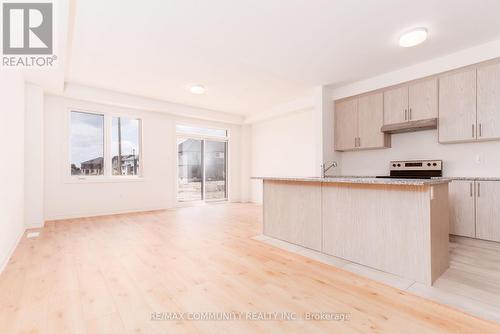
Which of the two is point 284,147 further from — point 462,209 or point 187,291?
point 187,291

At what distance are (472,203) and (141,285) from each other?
4306 millimetres

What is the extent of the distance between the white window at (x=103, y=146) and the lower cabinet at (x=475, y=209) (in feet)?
21.0

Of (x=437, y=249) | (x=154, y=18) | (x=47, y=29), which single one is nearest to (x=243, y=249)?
(x=437, y=249)

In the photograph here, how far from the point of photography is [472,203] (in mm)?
3400

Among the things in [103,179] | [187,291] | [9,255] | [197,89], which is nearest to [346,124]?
[197,89]

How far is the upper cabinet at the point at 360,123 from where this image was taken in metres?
4.50

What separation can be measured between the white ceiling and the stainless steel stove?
A: 5.43 ft

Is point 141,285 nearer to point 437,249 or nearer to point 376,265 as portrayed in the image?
point 376,265

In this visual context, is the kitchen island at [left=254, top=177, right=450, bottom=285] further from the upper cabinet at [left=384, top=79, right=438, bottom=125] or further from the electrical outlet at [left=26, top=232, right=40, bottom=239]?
the electrical outlet at [left=26, top=232, right=40, bottom=239]

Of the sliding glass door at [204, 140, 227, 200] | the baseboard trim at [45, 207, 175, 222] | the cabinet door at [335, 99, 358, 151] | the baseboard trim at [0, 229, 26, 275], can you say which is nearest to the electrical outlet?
the baseboard trim at [0, 229, 26, 275]

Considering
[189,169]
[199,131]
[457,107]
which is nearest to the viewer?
[457,107]

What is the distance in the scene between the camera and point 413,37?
307 cm

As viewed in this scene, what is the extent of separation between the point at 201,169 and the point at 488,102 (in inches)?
249

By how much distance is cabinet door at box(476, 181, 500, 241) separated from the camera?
10.5 feet
